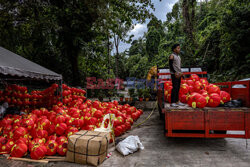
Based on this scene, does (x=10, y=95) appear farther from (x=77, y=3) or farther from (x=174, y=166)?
(x=77, y=3)

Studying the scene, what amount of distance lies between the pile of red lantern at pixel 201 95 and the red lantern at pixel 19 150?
3.68m

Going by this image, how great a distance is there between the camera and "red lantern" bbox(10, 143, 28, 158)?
3.26m

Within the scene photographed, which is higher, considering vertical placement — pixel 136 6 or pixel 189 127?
pixel 136 6

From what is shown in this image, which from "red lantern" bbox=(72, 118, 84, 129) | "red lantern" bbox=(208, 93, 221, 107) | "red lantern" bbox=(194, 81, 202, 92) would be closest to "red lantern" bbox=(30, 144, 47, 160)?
"red lantern" bbox=(72, 118, 84, 129)

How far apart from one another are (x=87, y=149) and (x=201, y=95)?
2.74 metres

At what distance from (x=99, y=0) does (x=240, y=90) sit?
25.8 feet

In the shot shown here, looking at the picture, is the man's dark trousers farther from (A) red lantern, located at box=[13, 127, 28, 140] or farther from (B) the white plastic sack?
(A) red lantern, located at box=[13, 127, 28, 140]

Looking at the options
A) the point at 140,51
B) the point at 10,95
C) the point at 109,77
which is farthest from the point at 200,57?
the point at 140,51

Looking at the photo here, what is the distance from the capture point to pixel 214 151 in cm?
357

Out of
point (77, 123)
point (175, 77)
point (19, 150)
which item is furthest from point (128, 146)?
point (19, 150)

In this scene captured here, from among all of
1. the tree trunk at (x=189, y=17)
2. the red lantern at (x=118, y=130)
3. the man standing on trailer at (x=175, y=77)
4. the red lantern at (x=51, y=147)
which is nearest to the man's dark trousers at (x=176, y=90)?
the man standing on trailer at (x=175, y=77)

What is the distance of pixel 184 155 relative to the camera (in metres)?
3.40

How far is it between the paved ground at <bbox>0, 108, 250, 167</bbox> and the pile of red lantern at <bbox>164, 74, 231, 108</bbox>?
1.01 meters

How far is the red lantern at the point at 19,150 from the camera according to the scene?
3.26 metres
